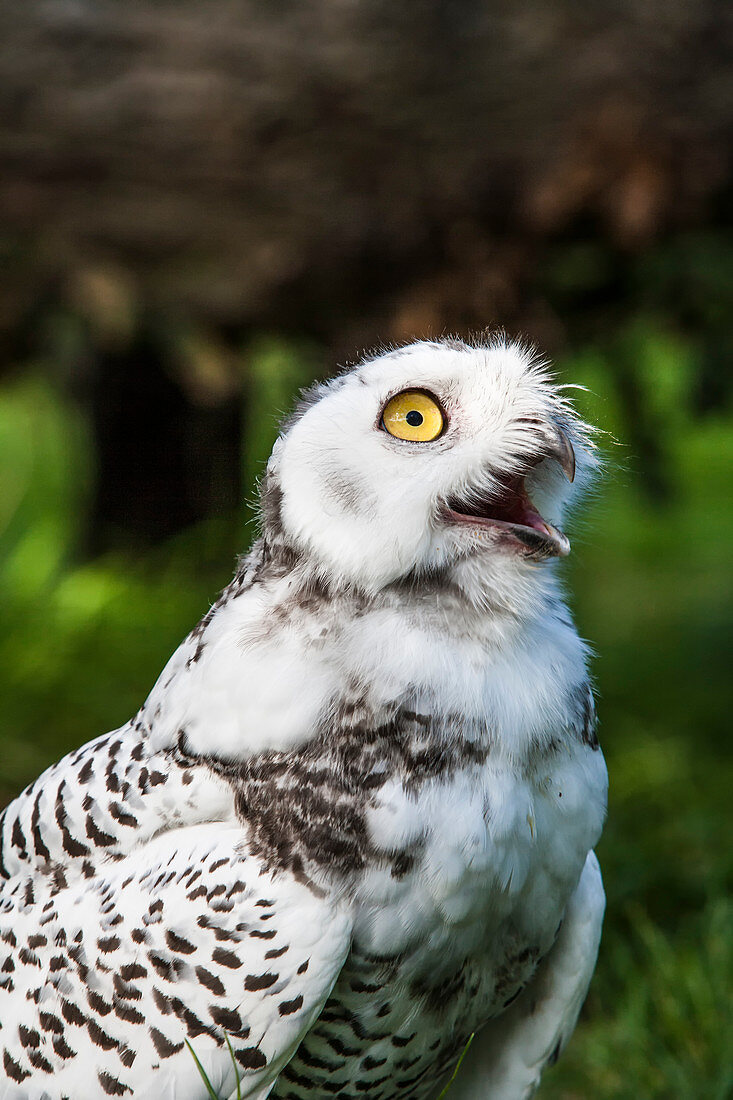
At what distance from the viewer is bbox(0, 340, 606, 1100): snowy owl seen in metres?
1.77

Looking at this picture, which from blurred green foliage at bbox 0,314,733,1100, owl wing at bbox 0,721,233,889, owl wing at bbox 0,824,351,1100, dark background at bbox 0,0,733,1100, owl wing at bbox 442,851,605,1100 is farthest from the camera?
dark background at bbox 0,0,733,1100

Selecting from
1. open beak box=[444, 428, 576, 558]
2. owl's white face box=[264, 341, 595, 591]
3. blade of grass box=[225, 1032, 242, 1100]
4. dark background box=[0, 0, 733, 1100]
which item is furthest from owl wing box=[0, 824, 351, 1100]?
dark background box=[0, 0, 733, 1100]

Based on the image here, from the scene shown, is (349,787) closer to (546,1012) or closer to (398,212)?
(546,1012)

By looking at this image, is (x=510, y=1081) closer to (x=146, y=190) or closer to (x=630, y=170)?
(x=630, y=170)

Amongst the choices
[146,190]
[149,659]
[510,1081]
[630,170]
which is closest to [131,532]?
[149,659]

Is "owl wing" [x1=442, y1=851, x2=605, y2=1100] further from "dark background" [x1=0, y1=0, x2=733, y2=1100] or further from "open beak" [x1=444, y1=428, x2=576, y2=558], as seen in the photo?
"dark background" [x1=0, y1=0, x2=733, y2=1100]

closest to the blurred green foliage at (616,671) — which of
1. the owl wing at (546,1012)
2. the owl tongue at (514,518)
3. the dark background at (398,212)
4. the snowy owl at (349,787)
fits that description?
the dark background at (398,212)

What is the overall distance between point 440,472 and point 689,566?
23.0ft

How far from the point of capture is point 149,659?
5016 mm

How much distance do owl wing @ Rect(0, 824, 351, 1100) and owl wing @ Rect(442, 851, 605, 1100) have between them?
62cm

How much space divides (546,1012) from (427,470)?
3.71 ft

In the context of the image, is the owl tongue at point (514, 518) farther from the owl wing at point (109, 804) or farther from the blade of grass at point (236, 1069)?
the blade of grass at point (236, 1069)

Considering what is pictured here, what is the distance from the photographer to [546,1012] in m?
2.23

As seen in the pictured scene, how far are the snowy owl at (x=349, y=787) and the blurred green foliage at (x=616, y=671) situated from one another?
422 mm
